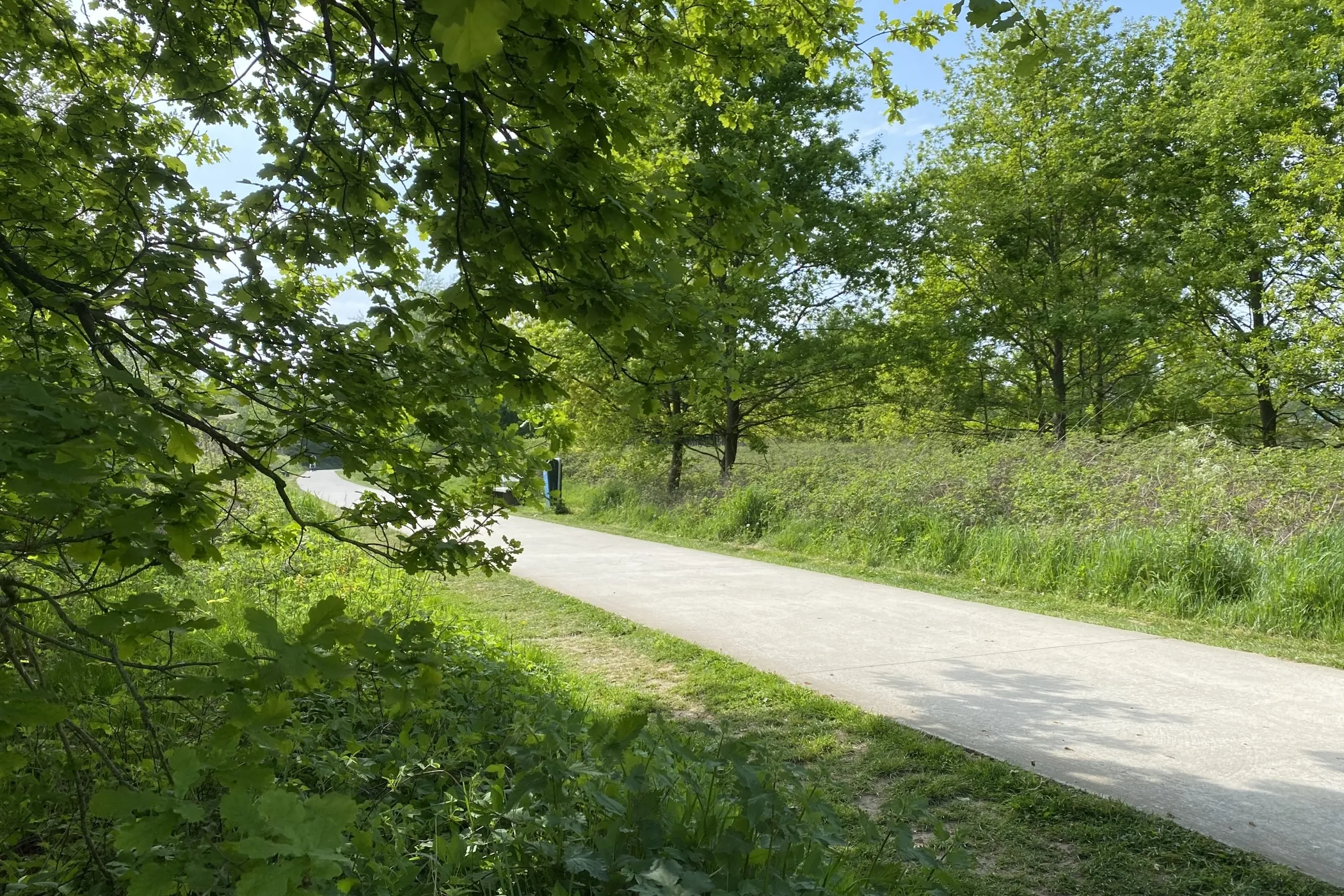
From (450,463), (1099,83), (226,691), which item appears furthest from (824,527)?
(1099,83)

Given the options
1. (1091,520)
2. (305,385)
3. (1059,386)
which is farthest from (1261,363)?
(305,385)

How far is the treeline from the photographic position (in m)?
16.6

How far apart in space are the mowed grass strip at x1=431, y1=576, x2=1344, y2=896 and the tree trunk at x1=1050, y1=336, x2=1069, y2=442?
52.8ft

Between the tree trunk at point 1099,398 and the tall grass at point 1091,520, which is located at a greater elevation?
the tree trunk at point 1099,398

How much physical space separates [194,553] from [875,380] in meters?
16.6

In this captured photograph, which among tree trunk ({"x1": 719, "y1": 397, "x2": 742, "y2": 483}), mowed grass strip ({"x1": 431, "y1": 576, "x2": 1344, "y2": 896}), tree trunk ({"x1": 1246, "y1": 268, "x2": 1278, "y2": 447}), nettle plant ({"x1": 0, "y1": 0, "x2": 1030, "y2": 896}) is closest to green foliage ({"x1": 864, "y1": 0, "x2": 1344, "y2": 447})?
tree trunk ({"x1": 1246, "y1": 268, "x2": 1278, "y2": 447})

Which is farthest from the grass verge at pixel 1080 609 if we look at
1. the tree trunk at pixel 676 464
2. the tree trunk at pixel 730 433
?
the tree trunk at pixel 676 464

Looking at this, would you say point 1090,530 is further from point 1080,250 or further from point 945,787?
point 1080,250

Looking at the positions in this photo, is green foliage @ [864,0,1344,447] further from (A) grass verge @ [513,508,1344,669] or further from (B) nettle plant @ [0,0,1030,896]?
(B) nettle plant @ [0,0,1030,896]

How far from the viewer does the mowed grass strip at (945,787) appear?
3.12 meters

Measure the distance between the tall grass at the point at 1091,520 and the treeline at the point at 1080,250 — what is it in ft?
9.05

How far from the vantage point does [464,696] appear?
4.43 metres

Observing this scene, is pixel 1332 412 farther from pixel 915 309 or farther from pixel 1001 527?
pixel 1001 527

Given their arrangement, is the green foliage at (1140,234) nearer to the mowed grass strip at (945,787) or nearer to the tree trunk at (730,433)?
the tree trunk at (730,433)
